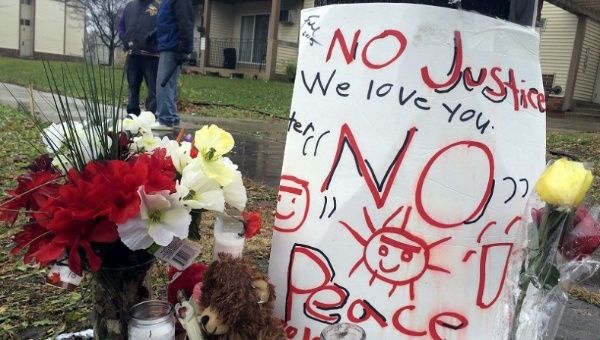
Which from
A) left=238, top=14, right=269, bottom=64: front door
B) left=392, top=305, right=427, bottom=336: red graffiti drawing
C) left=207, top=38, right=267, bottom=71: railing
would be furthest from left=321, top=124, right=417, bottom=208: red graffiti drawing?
left=238, top=14, right=269, bottom=64: front door

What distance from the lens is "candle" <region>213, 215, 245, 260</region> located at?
1.77 metres

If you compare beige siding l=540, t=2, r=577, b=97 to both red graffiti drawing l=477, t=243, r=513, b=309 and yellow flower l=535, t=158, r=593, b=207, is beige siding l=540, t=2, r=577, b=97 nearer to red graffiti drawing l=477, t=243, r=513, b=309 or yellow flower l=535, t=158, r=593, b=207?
red graffiti drawing l=477, t=243, r=513, b=309

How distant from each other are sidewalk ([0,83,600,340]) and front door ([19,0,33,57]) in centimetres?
3825

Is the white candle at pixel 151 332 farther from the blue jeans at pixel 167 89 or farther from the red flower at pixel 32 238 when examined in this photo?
the blue jeans at pixel 167 89

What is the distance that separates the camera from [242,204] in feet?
5.69

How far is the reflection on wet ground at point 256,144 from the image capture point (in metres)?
5.44

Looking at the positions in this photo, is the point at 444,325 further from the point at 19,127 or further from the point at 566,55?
the point at 566,55

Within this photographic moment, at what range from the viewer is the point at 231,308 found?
1.51m

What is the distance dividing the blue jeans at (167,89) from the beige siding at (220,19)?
822 inches

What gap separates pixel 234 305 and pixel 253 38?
2517cm

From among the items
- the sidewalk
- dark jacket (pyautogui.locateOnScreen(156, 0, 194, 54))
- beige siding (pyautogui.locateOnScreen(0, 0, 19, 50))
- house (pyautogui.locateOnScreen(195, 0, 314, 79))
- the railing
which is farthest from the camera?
beige siding (pyautogui.locateOnScreen(0, 0, 19, 50))

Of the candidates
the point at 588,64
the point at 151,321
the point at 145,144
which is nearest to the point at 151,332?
the point at 151,321

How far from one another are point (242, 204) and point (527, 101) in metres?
0.94

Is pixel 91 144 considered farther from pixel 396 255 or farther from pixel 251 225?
pixel 396 255
